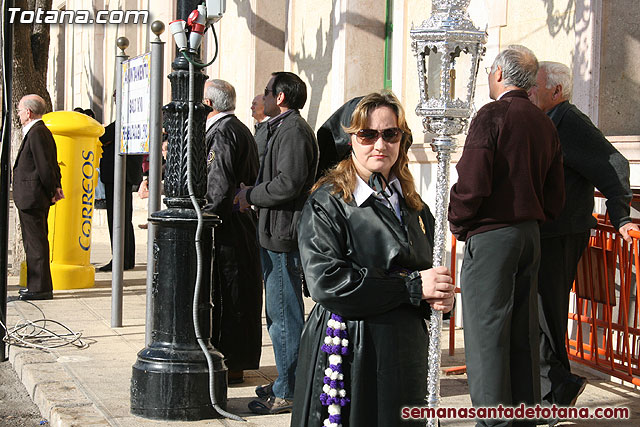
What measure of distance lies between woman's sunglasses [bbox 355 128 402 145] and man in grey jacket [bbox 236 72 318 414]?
2142 mm

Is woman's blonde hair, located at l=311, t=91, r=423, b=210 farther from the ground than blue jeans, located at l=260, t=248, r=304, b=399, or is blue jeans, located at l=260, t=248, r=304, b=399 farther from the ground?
woman's blonde hair, located at l=311, t=91, r=423, b=210

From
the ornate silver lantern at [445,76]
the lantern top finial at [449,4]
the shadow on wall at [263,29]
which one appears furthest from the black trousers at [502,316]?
the shadow on wall at [263,29]

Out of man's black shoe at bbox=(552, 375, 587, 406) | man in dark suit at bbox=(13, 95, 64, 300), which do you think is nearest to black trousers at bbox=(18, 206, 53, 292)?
man in dark suit at bbox=(13, 95, 64, 300)

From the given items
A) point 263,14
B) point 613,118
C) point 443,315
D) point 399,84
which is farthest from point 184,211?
point 263,14

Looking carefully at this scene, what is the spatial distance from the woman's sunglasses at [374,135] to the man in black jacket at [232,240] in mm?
2742

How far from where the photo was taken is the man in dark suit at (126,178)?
12695 mm

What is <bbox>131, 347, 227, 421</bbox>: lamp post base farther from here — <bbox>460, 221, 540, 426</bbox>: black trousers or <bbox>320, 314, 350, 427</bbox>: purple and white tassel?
<bbox>320, 314, 350, 427</bbox>: purple and white tassel

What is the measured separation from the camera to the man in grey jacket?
5805mm

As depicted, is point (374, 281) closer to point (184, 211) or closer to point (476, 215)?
point (476, 215)

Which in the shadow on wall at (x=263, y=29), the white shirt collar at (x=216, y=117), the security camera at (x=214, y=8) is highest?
the shadow on wall at (x=263, y=29)

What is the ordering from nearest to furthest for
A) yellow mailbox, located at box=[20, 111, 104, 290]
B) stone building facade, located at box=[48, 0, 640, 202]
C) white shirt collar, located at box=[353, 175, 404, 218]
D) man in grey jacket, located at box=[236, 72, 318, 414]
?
1. white shirt collar, located at box=[353, 175, 404, 218]
2. man in grey jacket, located at box=[236, 72, 318, 414]
3. stone building facade, located at box=[48, 0, 640, 202]
4. yellow mailbox, located at box=[20, 111, 104, 290]

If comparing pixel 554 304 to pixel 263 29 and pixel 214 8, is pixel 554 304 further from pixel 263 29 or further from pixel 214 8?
pixel 263 29

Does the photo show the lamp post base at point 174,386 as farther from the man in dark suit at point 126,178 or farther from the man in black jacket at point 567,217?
the man in dark suit at point 126,178

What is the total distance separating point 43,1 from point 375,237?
12.0m
